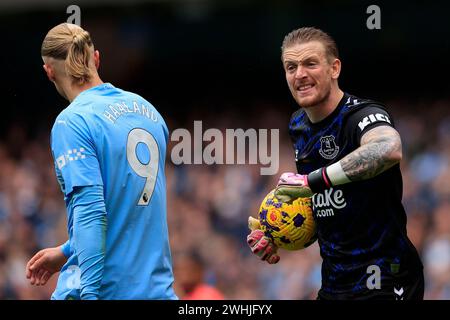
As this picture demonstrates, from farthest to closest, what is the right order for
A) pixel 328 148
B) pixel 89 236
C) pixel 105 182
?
pixel 328 148, pixel 105 182, pixel 89 236

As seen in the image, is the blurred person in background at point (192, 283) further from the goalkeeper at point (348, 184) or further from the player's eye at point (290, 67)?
the player's eye at point (290, 67)

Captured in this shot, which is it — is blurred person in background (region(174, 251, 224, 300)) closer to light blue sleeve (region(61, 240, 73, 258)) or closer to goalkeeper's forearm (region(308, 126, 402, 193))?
light blue sleeve (region(61, 240, 73, 258))

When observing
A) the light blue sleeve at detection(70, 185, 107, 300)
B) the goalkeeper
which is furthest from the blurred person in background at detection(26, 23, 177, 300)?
the goalkeeper

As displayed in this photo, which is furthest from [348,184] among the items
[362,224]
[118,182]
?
[118,182]

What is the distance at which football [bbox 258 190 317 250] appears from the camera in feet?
18.6

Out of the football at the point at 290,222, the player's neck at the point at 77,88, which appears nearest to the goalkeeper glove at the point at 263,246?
the football at the point at 290,222

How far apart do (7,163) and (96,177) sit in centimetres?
1127

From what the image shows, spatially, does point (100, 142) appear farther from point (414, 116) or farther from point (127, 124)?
point (414, 116)

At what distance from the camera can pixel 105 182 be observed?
193 inches

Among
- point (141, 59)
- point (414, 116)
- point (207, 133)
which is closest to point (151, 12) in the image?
point (141, 59)

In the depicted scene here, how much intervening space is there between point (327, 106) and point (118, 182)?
1.38 metres

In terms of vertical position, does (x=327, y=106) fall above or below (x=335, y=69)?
below

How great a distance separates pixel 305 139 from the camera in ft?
18.7

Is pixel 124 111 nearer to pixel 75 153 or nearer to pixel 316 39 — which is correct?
pixel 75 153
